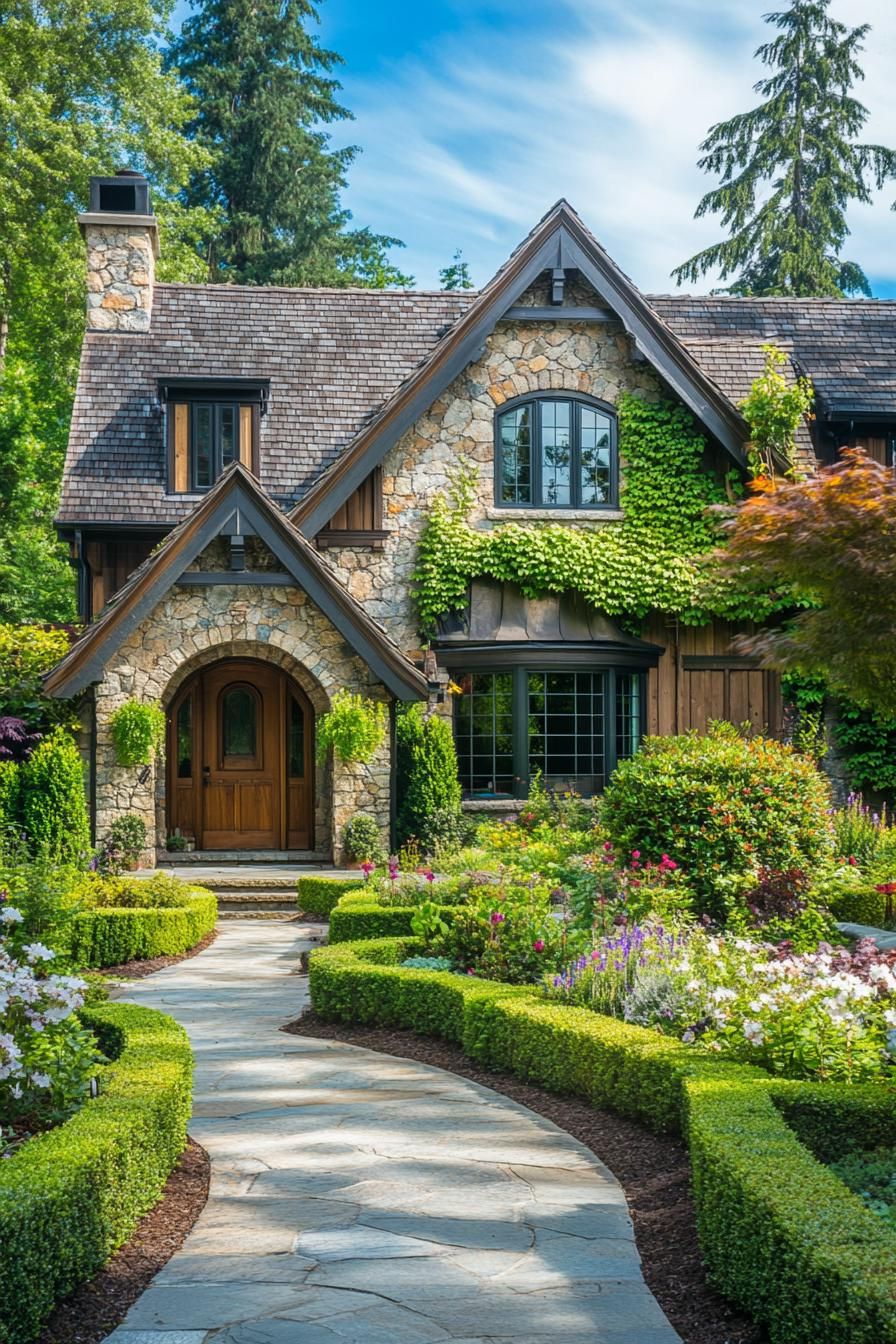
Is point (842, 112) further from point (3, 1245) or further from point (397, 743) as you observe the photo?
point (3, 1245)

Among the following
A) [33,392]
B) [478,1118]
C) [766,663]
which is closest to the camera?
[478,1118]

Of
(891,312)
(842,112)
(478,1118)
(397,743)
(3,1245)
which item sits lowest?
(478,1118)

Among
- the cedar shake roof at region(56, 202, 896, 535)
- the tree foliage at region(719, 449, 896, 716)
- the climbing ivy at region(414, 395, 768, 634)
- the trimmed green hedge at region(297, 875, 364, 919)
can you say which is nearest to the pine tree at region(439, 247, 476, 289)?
the cedar shake roof at region(56, 202, 896, 535)

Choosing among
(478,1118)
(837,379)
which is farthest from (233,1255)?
(837,379)

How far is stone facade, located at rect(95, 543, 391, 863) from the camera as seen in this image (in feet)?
54.7

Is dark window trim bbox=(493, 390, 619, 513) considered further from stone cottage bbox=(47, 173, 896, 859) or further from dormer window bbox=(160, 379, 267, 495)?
dormer window bbox=(160, 379, 267, 495)

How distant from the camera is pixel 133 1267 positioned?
4.89m

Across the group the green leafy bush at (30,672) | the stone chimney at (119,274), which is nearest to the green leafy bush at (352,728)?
the green leafy bush at (30,672)

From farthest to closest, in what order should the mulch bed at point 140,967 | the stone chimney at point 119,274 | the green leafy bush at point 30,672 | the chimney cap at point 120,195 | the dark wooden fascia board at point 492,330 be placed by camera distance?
the chimney cap at point 120,195 < the stone chimney at point 119,274 < the dark wooden fascia board at point 492,330 < the green leafy bush at point 30,672 < the mulch bed at point 140,967

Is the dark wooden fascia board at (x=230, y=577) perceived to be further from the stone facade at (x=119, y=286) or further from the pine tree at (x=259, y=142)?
the pine tree at (x=259, y=142)

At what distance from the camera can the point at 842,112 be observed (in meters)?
34.7

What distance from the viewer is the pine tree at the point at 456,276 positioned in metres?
38.4

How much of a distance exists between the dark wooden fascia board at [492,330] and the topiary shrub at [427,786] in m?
2.99

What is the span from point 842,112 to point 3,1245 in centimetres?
3576
